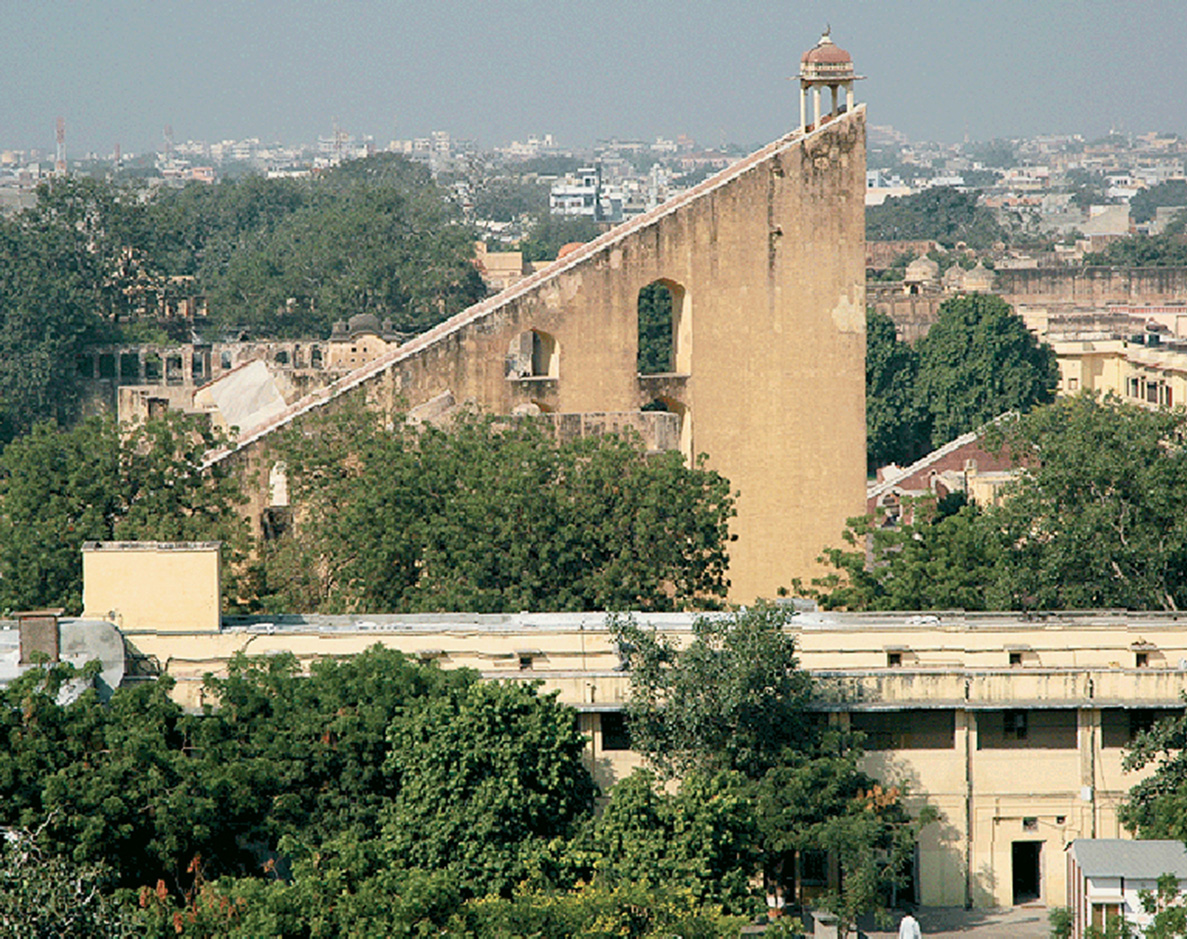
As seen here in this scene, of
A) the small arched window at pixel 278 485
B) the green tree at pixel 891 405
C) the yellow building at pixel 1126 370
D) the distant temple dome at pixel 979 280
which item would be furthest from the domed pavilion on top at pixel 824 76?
the distant temple dome at pixel 979 280

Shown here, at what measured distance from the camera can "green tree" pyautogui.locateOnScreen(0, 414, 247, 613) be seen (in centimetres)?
3456

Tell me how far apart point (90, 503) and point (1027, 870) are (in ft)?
48.7

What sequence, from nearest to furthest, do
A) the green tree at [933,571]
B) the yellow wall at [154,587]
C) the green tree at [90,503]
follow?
1. the yellow wall at [154,587]
2. the green tree at [933,571]
3. the green tree at [90,503]

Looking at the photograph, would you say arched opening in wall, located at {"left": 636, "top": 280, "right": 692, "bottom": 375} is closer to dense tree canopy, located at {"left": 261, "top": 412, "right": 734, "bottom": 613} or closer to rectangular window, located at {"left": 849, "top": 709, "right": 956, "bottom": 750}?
dense tree canopy, located at {"left": 261, "top": 412, "right": 734, "bottom": 613}

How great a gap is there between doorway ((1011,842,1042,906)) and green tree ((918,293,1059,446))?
43184 millimetres

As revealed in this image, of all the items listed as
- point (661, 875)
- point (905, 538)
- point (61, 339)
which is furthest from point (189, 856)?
point (61, 339)

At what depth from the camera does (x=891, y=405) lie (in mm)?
73000

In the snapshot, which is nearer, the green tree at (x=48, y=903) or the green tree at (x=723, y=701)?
the green tree at (x=48, y=903)

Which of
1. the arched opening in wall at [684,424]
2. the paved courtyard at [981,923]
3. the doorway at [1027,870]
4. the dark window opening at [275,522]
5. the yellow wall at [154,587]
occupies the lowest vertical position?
the paved courtyard at [981,923]

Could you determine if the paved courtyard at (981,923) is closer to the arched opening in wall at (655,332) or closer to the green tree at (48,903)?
the green tree at (48,903)

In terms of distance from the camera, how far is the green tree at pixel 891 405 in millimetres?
71875

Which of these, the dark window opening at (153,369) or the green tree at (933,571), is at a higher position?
the dark window opening at (153,369)

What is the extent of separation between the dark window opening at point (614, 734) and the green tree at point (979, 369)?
44.3m

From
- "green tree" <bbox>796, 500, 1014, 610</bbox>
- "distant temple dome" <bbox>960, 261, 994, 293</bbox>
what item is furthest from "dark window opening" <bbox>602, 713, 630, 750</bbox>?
"distant temple dome" <bbox>960, 261, 994, 293</bbox>
